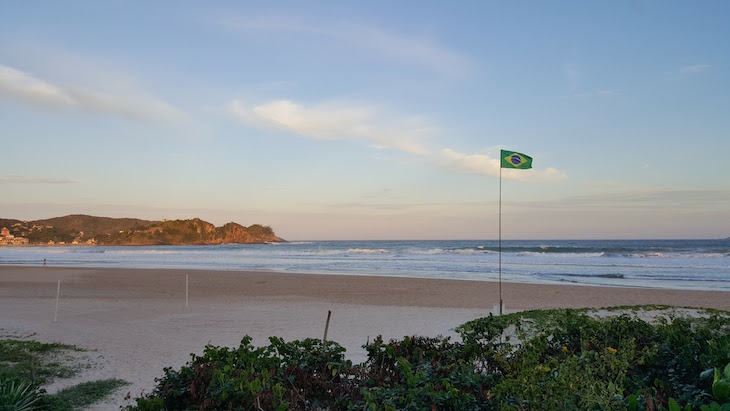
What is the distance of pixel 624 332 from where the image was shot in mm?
4953

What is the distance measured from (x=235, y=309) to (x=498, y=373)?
13.8 m

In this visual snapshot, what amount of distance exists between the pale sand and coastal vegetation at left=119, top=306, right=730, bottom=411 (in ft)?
12.4

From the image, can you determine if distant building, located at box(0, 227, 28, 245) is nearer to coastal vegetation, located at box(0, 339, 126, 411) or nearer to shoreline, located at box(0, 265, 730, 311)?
shoreline, located at box(0, 265, 730, 311)

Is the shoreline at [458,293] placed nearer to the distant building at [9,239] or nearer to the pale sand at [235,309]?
the pale sand at [235,309]

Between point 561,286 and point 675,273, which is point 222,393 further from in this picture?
point 675,273

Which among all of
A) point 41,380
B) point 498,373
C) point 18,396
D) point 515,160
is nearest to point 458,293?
point 515,160

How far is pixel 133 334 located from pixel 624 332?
11.1m

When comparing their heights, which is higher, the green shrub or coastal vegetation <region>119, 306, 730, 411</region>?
coastal vegetation <region>119, 306, 730, 411</region>

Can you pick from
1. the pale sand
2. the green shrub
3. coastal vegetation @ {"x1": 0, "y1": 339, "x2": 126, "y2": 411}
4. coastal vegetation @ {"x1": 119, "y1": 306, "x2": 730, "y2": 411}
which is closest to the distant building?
the pale sand

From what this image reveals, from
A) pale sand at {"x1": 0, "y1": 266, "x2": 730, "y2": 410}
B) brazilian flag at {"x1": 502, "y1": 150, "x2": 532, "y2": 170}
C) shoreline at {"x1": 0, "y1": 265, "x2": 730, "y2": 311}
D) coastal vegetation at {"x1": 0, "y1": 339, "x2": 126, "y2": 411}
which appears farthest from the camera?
shoreline at {"x1": 0, "y1": 265, "x2": 730, "y2": 311}

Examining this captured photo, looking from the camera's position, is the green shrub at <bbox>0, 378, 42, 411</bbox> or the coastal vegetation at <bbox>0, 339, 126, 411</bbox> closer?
the green shrub at <bbox>0, 378, 42, 411</bbox>

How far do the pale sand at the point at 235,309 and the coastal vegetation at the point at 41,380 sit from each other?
1.02 feet

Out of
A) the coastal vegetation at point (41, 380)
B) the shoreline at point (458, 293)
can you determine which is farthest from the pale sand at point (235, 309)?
the coastal vegetation at point (41, 380)

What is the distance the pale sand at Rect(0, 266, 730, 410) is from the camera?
10.8 meters
